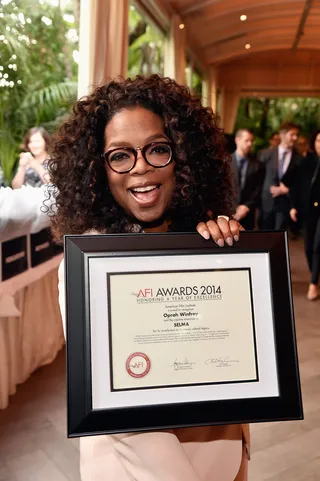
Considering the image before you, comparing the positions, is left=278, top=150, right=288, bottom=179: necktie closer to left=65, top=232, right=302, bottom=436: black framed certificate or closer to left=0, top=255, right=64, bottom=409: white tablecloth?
left=0, top=255, right=64, bottom=409: white tablecloth

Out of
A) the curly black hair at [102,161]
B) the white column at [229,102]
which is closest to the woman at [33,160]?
the curly black hair at [102,161]

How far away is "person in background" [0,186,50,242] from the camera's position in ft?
8.32

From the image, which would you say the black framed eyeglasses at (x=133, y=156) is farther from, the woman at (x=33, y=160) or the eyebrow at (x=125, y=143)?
the woman at (x=33, y=160)

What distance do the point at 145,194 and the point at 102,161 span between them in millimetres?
125

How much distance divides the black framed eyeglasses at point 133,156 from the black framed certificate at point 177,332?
19cm

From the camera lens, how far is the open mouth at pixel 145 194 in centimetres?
99

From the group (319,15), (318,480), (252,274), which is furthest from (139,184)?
(319,15)

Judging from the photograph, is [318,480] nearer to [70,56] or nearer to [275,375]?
[275,375]

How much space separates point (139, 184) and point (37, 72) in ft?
9.60

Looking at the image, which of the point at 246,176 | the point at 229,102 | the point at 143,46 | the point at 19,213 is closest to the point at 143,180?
the point at 19,213

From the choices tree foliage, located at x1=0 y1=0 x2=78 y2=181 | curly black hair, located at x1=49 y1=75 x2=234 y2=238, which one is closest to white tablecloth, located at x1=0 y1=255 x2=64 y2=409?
tree foliage, located at x1=0 y1=0 x2=78 y2=181

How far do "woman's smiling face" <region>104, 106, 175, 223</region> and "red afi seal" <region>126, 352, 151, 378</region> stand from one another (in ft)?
1.04

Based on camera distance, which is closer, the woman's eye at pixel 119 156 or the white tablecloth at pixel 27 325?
the woman's eye at pixel 119 156

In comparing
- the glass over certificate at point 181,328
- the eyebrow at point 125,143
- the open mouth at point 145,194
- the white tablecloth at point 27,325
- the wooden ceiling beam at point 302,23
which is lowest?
the white tablecloth at point 27,325
